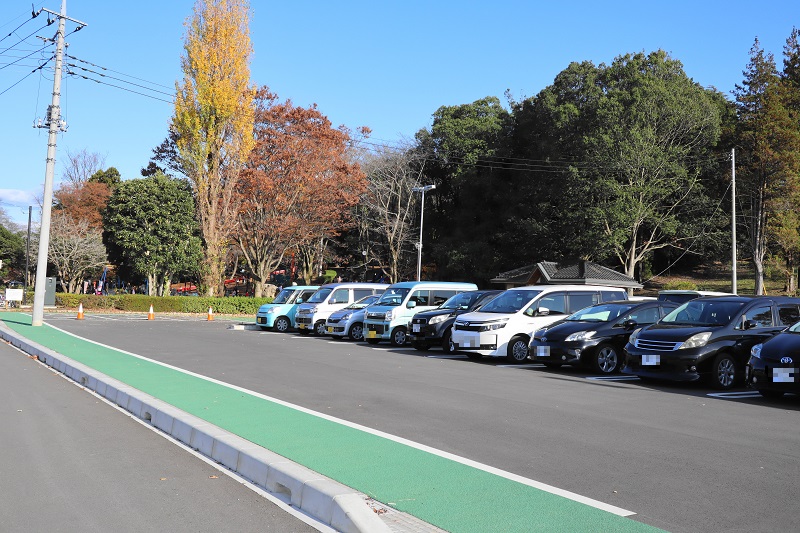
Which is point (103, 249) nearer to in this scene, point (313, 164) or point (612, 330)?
point (313, 164)

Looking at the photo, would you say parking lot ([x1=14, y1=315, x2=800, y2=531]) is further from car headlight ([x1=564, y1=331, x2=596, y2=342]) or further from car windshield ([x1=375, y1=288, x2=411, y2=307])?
car windshield ([x1=375, y1=288, x2=411, y2=307])

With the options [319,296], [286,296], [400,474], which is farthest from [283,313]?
[400,474]

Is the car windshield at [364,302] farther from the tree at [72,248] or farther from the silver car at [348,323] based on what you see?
the tree at [72,248]

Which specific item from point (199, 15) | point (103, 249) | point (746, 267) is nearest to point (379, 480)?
point (199, 15)

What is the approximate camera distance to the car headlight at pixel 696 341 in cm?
1249

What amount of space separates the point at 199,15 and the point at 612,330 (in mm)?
34593

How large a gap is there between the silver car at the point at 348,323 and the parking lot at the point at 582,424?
6835mm

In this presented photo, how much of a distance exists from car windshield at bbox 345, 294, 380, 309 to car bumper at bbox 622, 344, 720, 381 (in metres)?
12.8

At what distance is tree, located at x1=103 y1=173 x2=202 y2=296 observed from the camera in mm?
43094

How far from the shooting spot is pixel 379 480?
19.2 feet

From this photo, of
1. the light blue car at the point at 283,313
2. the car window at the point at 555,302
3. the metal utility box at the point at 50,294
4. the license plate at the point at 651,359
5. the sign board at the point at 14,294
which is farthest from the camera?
the metal utility box at the point at 50,294

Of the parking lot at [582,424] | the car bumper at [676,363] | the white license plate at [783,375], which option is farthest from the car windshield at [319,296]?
the white license plate at [783,375]

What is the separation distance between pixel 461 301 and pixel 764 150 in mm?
25691

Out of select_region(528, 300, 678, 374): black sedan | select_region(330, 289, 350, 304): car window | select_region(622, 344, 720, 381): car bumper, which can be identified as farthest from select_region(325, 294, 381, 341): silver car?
select_region(622, 344, 720, 381): car bumper
